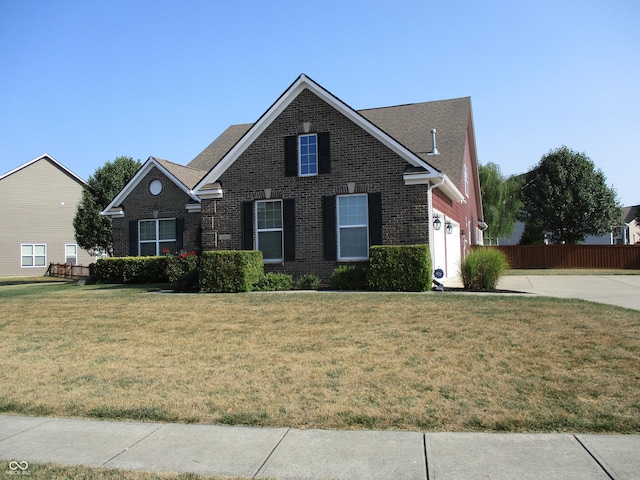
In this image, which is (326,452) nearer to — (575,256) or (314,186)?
(314,186)

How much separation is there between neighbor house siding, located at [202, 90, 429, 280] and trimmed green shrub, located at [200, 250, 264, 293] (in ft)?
5.33

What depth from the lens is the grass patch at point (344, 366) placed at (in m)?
5.36

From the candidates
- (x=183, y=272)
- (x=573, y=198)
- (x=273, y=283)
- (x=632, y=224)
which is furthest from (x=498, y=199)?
(x=632, y=224)

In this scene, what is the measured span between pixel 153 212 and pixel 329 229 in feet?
32.0

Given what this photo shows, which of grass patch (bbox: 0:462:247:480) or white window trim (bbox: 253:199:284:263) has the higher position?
white window trim (bbox: 253:199:284:263)

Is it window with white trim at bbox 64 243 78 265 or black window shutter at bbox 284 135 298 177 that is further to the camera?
window with white trim at bbox 64 243 78 265

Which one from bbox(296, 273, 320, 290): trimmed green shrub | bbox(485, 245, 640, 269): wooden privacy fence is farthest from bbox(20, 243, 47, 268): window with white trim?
bbox(485, 245, 640, 269): wooden privacy fence

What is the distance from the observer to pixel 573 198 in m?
37.0

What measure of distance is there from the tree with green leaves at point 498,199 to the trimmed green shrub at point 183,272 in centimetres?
3026

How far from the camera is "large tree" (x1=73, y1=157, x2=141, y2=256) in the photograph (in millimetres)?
30359

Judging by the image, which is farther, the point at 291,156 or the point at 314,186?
the point at 291,156

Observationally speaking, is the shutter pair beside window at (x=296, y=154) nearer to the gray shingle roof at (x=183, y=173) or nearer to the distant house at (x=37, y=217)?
the gray shingle roof at (x=183, y=173)

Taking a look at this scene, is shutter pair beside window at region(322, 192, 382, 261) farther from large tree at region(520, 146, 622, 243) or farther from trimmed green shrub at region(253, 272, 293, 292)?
large tree at region(520, 146, 622, 243)

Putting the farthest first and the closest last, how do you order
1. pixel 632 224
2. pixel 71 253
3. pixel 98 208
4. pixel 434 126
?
pixel 632 224
pixel 71 253
pixel 98 208
pixel 434 126
